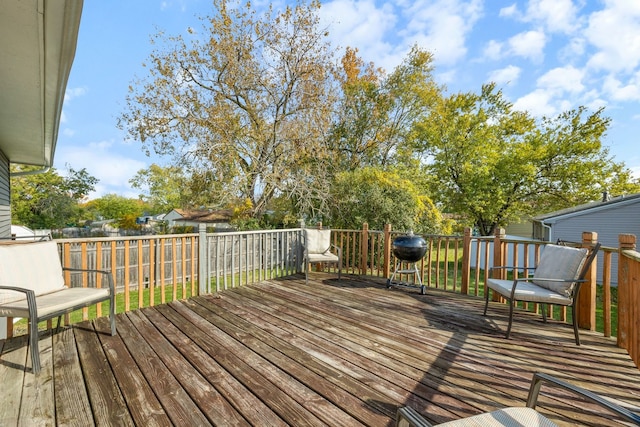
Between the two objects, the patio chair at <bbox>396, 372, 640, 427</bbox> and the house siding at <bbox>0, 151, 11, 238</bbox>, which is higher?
the house siding at <bbox>0, 151, 11, 238</bbox>

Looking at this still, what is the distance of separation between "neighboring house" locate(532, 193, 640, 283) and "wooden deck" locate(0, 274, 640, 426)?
1082cm

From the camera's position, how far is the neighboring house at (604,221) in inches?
399

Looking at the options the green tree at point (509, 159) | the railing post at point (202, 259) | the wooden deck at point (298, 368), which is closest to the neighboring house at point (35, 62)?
the railing post at point (202, 259)

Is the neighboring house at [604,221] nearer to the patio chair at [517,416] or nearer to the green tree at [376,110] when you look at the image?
the green tree at [376,110]

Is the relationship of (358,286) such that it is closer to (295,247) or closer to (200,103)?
(295,247)

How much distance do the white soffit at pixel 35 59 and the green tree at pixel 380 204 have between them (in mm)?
6420

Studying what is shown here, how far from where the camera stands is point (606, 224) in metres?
10.7

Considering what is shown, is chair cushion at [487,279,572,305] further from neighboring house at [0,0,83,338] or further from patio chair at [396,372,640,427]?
neighboring house at [0,0,83,338]

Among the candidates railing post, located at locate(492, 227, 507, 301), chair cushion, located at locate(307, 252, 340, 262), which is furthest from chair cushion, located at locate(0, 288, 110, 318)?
railing post, located at locate(492, 227, 507, 301)

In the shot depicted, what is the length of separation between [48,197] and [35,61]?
20.9m

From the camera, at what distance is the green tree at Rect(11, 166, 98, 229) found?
1602 cm

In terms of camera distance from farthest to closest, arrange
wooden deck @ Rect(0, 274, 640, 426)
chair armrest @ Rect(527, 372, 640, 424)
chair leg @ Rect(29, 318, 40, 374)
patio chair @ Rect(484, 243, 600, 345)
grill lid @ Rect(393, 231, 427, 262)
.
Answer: grill lid @ Rect(393, 231, 427, 262), patio chair @ Rect(484, 243, 600, 345), chair leg @ Rect(29, 318, 40, 374), wooden deck @ Rect(0, 274, 640, 426), chair armrest @ Rect(527, 372, 640, 424)

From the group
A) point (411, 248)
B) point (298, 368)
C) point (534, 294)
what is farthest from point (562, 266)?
point (298, 368)

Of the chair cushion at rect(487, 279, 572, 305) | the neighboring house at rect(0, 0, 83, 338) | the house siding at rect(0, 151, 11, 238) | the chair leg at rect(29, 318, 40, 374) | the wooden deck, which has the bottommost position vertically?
the wooden deck
